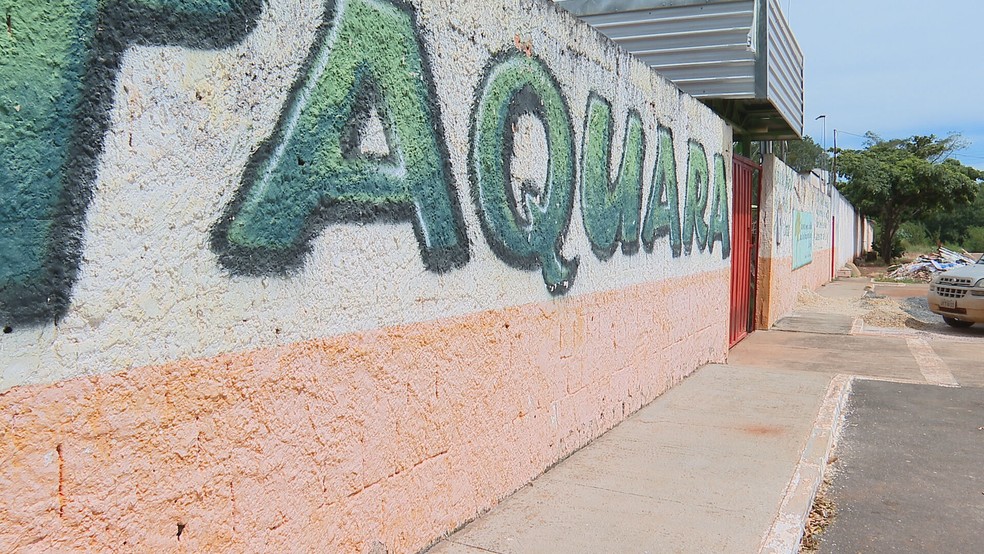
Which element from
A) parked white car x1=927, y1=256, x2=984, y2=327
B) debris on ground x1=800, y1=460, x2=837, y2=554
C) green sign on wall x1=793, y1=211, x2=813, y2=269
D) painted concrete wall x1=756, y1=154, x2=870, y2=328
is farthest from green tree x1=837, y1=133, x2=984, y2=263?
debris on ground x1=800, y1=460, x2=837, y2=554

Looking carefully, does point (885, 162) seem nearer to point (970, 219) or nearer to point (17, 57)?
point (970, 219)

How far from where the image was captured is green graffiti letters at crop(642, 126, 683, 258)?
609 centimetres

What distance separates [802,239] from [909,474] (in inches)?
468

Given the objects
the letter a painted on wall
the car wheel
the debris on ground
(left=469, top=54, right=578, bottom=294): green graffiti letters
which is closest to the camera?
the letter a painted on wall

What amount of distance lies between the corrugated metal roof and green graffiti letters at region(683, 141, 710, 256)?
1.29 m

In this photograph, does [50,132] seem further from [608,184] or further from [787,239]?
[787,239]

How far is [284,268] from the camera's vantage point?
2559 mm

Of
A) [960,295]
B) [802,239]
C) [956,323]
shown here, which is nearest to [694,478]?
[960,295]

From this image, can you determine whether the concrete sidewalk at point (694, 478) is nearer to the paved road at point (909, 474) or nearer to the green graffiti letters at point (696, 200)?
the paved road at point (909, 474)

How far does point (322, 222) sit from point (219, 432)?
795 mm

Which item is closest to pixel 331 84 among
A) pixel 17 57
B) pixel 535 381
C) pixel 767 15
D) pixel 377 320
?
pixel 377 320

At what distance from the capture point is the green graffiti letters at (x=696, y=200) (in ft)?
23.3

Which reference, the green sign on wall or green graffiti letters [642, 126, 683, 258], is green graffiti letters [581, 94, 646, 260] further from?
the green sign on wall

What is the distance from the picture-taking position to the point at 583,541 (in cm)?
349
